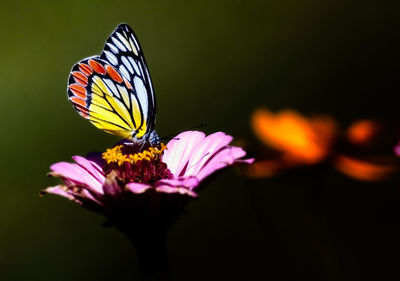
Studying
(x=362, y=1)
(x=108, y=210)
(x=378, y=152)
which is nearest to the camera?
(x=108, y=210)

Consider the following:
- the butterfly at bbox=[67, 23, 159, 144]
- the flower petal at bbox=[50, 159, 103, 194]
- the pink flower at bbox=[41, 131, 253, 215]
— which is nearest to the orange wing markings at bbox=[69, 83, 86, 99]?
the butterfly at bbox=[67, 23, 159, 144]

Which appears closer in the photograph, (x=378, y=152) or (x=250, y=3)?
(x=378, y=152)

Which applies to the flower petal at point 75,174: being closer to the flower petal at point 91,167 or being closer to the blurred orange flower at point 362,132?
the flower petal at point 91,167

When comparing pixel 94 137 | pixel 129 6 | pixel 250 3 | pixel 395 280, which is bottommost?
pixel 395 280

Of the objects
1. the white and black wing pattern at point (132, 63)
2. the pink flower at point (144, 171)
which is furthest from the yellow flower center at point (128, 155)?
the white and black wing pattern at point (132, 63)

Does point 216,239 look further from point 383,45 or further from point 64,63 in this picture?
point 64,63

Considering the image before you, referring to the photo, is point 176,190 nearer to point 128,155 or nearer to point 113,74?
point 128,155

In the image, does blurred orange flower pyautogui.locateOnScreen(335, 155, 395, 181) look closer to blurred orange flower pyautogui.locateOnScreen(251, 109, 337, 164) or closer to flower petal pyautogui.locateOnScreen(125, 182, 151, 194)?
blurred orange flower pyautogui.locateOnScreen(251, 109, 337, 164)

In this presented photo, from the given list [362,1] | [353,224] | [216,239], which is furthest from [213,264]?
[362,1]
